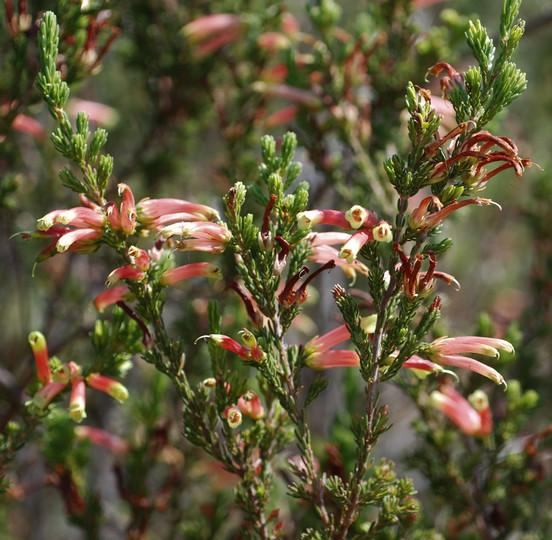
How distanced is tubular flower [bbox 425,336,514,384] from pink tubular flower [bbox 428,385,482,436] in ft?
2.43

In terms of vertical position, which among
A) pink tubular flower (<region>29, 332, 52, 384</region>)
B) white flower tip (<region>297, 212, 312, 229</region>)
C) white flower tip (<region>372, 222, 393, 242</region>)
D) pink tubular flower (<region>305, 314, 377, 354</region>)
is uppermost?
white flower tip (<region>297, 212, 312, 229</region>)

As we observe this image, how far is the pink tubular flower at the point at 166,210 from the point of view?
1.57 metres

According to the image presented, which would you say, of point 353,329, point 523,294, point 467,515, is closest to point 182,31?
point 353,329

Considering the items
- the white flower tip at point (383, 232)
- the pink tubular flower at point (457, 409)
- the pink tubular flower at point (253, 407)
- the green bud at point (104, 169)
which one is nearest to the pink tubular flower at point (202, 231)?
the green bud at point (104, 169)

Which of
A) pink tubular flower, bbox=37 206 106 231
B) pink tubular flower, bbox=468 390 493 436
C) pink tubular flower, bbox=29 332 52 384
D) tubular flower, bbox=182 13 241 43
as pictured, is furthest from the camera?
tubular flower, bbox=182 13 241 43

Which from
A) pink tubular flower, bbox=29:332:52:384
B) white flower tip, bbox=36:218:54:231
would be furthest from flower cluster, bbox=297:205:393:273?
pink tubular flower, bbox=29:332:52:384

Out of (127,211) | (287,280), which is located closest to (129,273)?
(127,211)

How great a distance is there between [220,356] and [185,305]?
1872 mm

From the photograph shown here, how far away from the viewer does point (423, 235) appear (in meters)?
1.44

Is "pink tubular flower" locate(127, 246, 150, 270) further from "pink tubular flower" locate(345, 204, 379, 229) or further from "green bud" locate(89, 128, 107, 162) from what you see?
"pink tubular flower" locate(345, 204, 379, 229)

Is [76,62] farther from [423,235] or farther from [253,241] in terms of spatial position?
[423,235]

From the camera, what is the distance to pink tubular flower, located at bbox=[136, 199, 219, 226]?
5.14 ft

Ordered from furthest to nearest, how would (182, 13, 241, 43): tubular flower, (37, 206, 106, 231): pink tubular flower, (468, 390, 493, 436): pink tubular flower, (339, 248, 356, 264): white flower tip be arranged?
(182, 13, 241, 43): tubular flower → (468, 390, 493, 436): pink tubular flower → (37, 206, 106, 231): pink tubular flower → (339, 248, 356, 264): white flower tip

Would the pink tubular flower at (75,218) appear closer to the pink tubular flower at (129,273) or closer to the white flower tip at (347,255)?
the pink tubular flower at (129,273)
